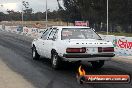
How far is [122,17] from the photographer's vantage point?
65.9 metres

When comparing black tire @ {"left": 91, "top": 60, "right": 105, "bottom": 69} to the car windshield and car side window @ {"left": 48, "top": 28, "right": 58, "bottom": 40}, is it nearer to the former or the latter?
the car windshield

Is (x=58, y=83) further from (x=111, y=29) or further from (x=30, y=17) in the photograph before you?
(x=30, y=17)

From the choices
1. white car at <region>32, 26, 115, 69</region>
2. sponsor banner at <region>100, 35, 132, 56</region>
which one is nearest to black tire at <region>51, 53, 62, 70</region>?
white car at <region>32, 26, 115, 69</region>

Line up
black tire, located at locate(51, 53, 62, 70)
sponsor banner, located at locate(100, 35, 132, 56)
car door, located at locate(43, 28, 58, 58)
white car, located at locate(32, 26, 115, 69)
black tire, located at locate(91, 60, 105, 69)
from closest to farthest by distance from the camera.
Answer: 1. white car, located at locate(32, 26, 115, 69)
2. black tire, located at locate(51, 53, 62, 70)
3. black tire, located at locate(91, 60, 105, 69)
4. car door, located at locate(43, 28, 58, 58)
5. sponsor banner, located at locate(100, 35, 132, 56)

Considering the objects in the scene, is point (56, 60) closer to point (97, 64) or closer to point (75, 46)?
point (75, 46)

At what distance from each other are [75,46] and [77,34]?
126cm

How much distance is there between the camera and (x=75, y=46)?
12.3 meters

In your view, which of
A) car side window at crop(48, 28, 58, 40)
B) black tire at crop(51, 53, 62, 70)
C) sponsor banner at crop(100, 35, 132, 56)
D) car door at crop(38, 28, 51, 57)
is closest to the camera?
black tire at crop(51, 53, 62, 70)

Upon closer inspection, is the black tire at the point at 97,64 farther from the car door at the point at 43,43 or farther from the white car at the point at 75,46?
the car door at the point at 43,43

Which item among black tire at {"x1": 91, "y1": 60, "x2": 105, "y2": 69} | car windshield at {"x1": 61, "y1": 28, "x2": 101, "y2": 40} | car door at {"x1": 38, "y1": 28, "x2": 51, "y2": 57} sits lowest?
black tire at {"x1": 91, "y1": 60, "x2": 105, "y2": 69}

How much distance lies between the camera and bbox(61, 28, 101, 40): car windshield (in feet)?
44.0

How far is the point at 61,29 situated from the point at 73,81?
3.58 meters

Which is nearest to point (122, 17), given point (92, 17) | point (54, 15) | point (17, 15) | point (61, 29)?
point (92, 17)

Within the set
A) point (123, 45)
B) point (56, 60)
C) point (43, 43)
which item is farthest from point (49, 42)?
point (123, 45)
